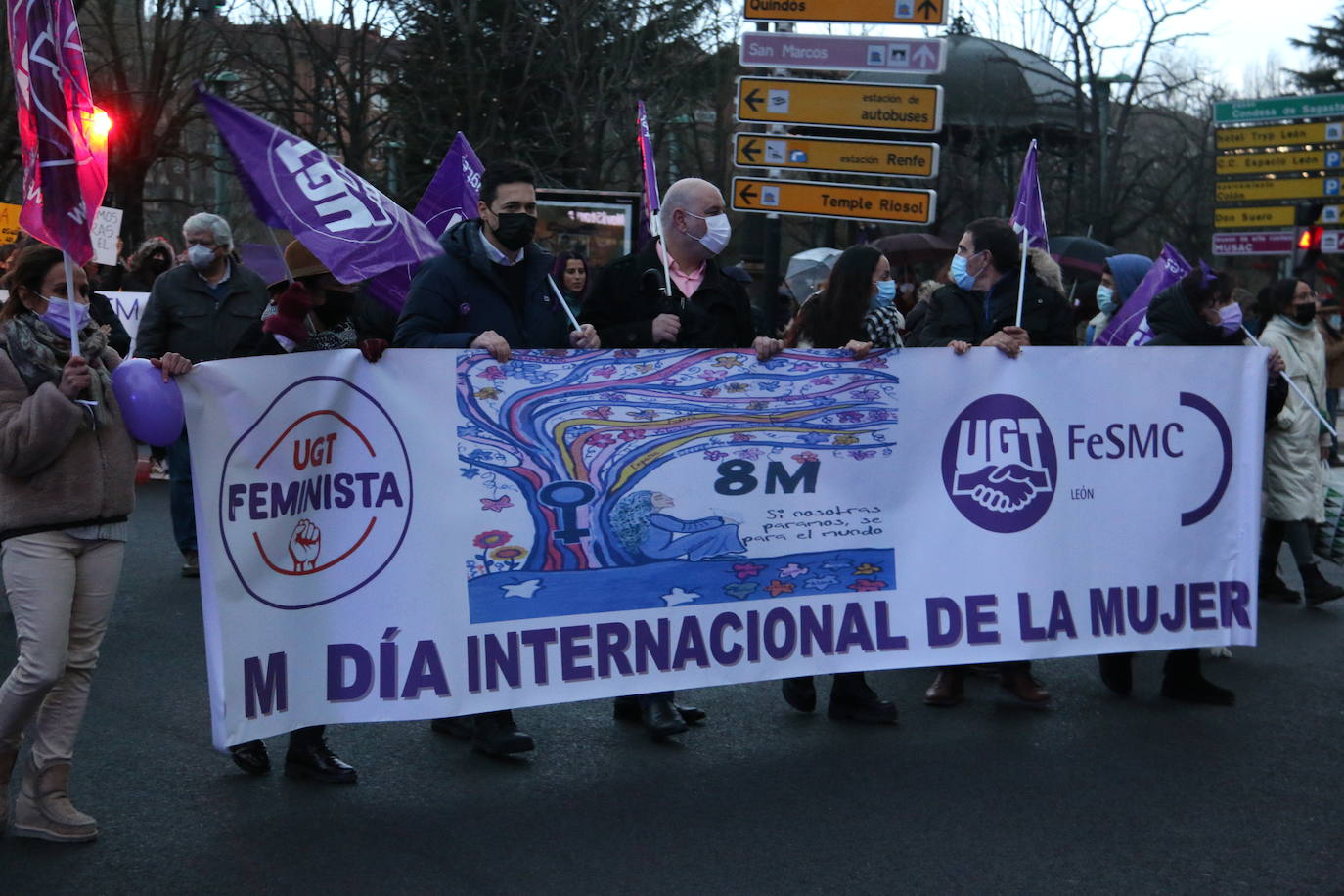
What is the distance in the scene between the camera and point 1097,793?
5.40 metres

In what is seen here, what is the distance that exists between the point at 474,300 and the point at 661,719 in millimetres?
1669

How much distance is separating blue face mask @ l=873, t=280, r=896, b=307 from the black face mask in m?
1.51

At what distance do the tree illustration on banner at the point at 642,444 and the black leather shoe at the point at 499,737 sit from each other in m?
0.59

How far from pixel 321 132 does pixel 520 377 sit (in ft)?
66.6

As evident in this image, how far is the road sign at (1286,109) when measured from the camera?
2477 cm

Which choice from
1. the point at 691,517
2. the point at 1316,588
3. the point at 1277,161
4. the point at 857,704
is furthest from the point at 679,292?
the point at 1277,161

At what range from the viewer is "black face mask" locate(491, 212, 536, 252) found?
5727 mm

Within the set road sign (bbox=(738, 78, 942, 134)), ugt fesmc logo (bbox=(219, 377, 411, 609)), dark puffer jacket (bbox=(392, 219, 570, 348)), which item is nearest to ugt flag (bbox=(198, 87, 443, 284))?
dark puffer jacket (bbox=(392, 219, 570, 348))

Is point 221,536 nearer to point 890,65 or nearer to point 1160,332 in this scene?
point 1160,332

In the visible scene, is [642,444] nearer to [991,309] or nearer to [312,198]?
[312,198]

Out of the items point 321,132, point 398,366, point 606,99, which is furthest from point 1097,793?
point 321,132

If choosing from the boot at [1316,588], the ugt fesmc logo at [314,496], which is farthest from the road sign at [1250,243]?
the ugt fesmc logo at [314,496]

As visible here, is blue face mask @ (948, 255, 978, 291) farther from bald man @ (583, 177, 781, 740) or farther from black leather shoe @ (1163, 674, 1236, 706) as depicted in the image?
black leather shoe @ (1163, 674, 1236, 706)

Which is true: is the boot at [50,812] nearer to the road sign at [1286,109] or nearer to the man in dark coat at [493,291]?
the man in dark coat at [493,291]
